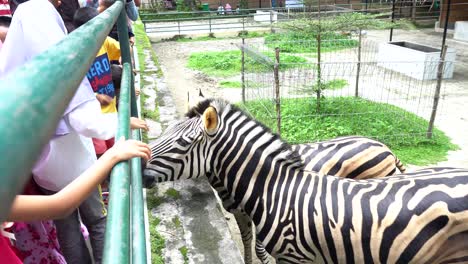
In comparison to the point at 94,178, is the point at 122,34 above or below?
above

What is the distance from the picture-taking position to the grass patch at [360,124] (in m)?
5.91

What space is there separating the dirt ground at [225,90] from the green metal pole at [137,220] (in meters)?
2.72

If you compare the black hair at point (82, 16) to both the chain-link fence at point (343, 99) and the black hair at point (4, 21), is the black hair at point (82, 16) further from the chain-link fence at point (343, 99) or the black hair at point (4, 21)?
the chain-link fence at point (343, 99)

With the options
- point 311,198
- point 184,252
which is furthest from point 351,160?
point 184,252

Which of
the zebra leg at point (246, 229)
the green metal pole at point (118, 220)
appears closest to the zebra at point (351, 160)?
the zebra leg at point (246, 229)

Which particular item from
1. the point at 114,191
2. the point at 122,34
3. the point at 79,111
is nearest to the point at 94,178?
the point at 114,191

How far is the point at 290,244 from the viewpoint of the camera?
2.40 metres

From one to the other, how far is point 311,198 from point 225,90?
7.08 metres

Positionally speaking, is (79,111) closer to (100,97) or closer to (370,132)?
(100,97)

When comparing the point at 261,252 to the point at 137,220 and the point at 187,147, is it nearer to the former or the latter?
the point at 187,147

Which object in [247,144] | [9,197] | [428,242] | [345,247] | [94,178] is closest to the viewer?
[9,197]

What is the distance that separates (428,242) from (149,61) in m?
7.45

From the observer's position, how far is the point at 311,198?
94.3 inches

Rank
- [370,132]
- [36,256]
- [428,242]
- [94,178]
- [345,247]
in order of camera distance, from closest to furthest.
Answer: [94,178], [36,256], [428,242], [345,247], [370,132]
